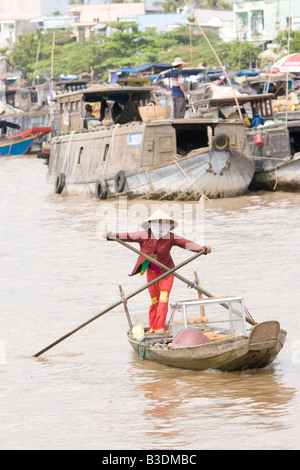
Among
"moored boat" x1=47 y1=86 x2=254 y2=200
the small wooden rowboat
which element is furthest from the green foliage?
the small wooden rowboat

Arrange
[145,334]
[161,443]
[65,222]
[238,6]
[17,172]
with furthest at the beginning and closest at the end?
[238,6] → [17,172] → [65,222] → [145,334] → [161,443]

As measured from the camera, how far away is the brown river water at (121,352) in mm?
6499

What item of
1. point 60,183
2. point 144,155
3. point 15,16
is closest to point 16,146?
point 60,183

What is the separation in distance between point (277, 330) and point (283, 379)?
1.47 feet

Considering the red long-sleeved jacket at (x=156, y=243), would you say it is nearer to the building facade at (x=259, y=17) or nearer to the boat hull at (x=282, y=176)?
the boat hull at (x=282, y=176)

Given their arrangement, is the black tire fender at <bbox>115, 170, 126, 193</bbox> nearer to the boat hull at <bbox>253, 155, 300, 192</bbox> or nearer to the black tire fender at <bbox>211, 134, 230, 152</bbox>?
the black tire fender at <bbox>211, 134, 230, 152</bbox>

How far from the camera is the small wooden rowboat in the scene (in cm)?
747

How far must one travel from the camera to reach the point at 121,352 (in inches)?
346

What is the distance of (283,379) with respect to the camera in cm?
760

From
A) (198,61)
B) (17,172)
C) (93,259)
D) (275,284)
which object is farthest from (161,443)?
(198,61)

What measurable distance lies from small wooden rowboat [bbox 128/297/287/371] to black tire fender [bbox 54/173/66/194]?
16.0m

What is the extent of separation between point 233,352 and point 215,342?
17cm

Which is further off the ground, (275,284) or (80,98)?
(80,98)

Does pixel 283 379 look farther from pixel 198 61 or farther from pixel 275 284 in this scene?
pixel 198 61
